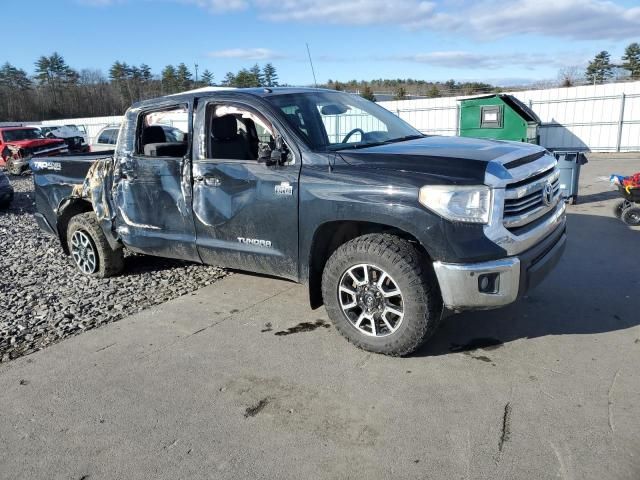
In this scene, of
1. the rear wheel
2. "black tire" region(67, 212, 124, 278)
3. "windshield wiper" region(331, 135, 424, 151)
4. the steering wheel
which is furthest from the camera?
the rear wheel

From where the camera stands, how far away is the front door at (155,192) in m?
4.66

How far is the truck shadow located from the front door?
2.49 meters

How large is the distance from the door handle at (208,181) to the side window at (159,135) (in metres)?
0.36

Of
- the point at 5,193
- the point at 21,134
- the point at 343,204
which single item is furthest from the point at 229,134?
the point at 21,134

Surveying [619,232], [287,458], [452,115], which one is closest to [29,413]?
[287,458]

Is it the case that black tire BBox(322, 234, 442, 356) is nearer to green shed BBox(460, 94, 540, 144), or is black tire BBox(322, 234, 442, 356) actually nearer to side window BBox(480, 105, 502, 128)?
green shed BBox(460, 94, 540, 144)

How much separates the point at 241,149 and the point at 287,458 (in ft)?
8.84

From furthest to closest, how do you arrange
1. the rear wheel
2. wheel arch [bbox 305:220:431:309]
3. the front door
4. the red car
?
1. the rear wheel
2. the red car
3. the front door
4. wheel arch [bbox 305:220:431:309]

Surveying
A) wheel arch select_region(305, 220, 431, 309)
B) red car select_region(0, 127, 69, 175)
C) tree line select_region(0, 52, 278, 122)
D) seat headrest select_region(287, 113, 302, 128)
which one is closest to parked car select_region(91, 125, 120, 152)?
red car select_region(0, 127, 69, 175)

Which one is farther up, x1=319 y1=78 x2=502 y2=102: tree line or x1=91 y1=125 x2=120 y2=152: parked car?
x1=319 y1=78 x2=502 y2=102: tree line

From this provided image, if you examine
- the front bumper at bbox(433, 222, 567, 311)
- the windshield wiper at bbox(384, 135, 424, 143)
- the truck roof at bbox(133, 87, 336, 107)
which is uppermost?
Answer: the truck roof at bbox(133, 87, 336, 107)

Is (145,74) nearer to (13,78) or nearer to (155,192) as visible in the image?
(13,78)

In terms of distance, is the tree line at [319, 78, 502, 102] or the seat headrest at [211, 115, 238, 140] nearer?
the seat headrest at [211, 115, 238, 140]

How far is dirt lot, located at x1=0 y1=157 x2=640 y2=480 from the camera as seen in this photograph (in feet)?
8.68
